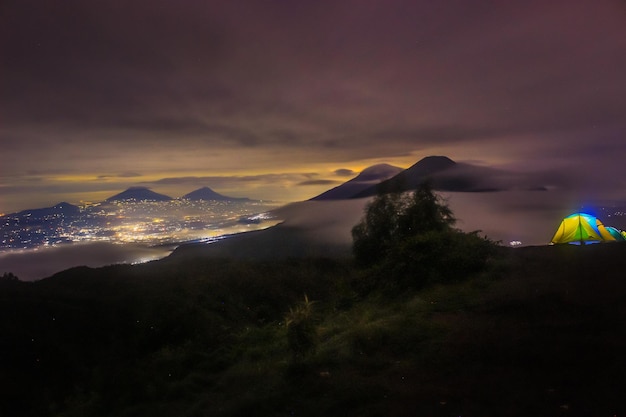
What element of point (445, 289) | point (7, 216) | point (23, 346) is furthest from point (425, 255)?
point (7, 216)

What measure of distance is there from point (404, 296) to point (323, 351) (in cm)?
601

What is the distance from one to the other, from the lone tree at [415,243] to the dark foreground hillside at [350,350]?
783mm

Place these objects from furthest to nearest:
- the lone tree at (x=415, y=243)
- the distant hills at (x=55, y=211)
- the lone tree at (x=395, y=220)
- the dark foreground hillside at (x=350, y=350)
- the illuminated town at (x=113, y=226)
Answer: the distant hills at (x=55, y=211), the illuminated town at (x=113, y=226), the lone tree at (x=395, y=220), the lone tree at (x=415, y=243), the dark foreground hillside at (x=350, y=350)

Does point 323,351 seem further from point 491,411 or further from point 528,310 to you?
point 528,310

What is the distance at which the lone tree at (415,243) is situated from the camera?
46.9 feet

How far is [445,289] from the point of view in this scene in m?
12.5

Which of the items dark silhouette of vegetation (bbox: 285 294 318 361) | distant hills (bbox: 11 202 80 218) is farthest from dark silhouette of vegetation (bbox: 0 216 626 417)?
distant hills (bbox: 11 202 80 218)

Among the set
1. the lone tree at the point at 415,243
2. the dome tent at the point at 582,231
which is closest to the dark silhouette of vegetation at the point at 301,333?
the lone tree at the point at 415,243

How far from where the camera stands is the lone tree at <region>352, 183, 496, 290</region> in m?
14.3

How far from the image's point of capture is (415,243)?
51.6ft

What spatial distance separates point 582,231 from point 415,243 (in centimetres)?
1266

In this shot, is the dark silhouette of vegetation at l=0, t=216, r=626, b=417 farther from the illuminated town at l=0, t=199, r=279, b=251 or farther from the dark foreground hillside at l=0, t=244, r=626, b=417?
the illuminated town at l=0, t=199, r=279, b=251

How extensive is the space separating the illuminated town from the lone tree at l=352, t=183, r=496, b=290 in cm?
3801

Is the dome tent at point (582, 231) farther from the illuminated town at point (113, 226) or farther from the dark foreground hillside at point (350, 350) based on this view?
the illuminated town at point (113, 226)
